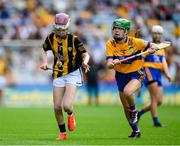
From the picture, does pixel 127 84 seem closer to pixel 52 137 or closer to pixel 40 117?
pixel 52 137

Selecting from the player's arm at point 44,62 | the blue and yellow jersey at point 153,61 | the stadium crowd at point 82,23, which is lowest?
the stadium crowd at point 82,23

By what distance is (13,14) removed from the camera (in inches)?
1432

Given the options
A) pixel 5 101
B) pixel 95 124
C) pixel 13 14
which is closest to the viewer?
pixel 95 124

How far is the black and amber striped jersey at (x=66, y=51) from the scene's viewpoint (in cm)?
1459

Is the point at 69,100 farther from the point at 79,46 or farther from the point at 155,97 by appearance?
the point at 155,97

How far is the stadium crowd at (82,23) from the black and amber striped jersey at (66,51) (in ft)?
60.8

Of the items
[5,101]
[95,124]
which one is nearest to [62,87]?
[95,124]

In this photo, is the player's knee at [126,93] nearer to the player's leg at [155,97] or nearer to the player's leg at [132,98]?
the player's leg at [132,98]

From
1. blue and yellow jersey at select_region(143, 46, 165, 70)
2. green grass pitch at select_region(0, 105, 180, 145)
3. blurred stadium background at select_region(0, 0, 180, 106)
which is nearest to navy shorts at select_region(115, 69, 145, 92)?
green grass pitch at select_region(0, 105, 180, 145)

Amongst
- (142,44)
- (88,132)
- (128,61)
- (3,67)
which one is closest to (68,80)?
(128,61)

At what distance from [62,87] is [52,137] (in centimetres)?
127

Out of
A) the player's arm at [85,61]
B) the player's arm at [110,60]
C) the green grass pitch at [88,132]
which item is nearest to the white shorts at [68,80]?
the player's arm at [85,61]

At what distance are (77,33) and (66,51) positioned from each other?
1986 cm

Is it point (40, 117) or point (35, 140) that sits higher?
point (35, 140)
